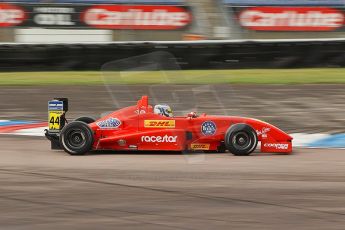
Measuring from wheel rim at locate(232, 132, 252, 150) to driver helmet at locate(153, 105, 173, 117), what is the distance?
2.41 feet

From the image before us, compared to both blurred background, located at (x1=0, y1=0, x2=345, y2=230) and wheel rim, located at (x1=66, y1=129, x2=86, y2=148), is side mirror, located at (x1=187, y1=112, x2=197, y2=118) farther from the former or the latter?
wheel rim, located at (x1=66, y1=129, x2=86, y2=148)

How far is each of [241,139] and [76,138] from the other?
5.68ft

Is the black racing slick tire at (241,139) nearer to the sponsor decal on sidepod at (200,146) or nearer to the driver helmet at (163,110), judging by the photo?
the sponsor decal on sidepod at (200,146)

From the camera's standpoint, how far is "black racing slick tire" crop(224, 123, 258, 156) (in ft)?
24.4

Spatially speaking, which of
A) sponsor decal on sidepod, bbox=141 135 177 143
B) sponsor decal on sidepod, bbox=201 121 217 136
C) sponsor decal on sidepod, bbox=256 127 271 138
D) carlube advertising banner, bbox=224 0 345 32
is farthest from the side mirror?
carlube advertising banner, bbox=224 0 345 32

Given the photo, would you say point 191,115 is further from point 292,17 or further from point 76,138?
point 292,17

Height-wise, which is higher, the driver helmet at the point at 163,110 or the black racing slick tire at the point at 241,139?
the driver helmet at the point at 163,110

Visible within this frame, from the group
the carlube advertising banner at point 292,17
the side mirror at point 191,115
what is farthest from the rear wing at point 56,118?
the carlube advertising banner at point 292,17

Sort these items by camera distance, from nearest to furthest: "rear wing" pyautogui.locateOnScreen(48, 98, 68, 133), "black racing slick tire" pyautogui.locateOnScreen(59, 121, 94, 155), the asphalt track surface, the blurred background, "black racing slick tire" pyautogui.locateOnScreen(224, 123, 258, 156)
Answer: the asphalt track surface < the blurred background < "black racing slick tire" pyautogui.locateOnScreen(224, 123, 258, 156) < "black racing slick tire" pyautogui.locateOnScreen(59, 121, 94, 155) < "rear wing" pyautogui.locateOnScreen(48, 98, 68, 133)

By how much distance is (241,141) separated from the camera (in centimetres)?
753

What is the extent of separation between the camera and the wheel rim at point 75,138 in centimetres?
758

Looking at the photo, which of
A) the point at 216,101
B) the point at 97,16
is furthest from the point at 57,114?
the point at 97,16

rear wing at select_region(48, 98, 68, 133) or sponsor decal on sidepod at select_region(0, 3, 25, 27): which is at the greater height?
sponsor decal on sidepod at select_region(0, 3, 25, 27)

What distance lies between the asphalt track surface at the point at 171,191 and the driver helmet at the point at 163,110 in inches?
17.7
